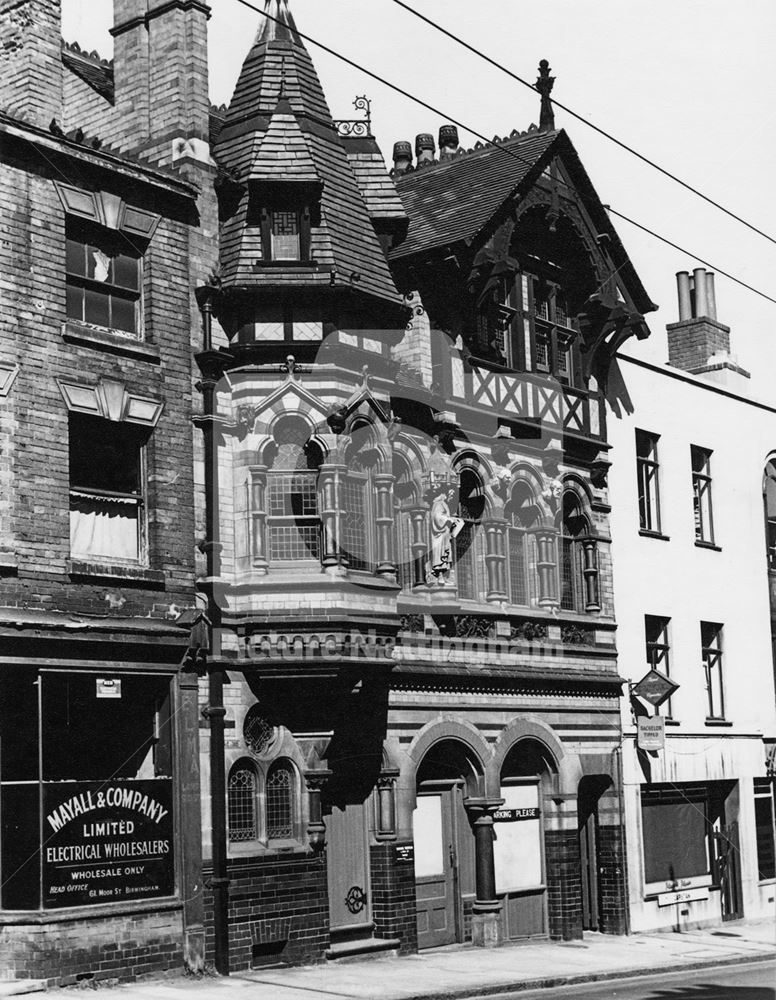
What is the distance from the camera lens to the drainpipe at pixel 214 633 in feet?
70.6

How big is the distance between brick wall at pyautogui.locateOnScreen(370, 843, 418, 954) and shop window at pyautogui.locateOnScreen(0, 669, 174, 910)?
13.1 ft

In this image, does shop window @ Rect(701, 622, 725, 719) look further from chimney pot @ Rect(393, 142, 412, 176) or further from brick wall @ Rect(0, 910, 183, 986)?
brick wall @ Rect(0, 910, 183, 986)

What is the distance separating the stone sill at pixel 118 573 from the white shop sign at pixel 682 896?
1369cm

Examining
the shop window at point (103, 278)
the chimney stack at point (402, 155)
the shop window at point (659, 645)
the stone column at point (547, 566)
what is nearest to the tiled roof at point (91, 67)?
the shop window at point (103, 278)

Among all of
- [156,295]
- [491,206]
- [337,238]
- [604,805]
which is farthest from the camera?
[604,805]

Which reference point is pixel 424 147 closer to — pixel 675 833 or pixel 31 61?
pixel 31 61

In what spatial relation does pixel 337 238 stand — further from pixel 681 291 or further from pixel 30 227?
pixel 681 291

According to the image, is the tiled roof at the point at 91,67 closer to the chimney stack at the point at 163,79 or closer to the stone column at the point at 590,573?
the chimney stack at the point at 163,79

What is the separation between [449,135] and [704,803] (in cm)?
1465

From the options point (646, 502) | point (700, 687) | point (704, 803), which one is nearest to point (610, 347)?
point (646, 502)

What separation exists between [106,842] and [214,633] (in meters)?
3.40

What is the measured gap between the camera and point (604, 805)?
29406 mm

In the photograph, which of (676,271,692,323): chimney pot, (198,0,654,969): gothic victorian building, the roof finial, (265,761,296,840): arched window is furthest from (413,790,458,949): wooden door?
(676,271,692,323): chimney pot

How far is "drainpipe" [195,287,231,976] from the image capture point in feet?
70.6
